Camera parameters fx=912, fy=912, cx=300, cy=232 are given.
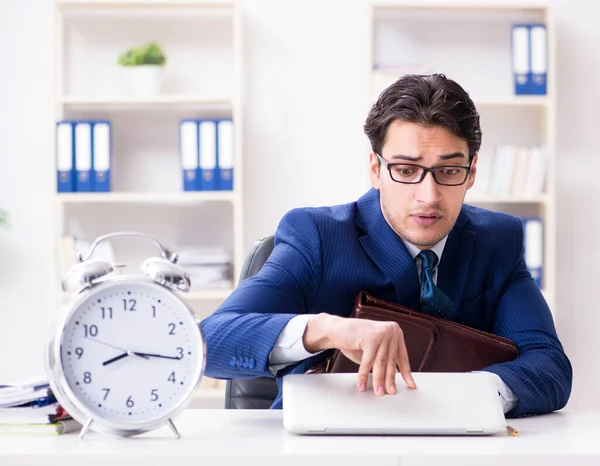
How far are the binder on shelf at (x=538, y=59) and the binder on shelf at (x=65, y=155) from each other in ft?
6.32

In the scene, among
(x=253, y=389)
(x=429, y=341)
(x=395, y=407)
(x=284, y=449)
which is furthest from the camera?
(x=253, y=389)

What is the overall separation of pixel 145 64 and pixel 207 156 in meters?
0.48

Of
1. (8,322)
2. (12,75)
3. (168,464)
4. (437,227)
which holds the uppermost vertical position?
(12,75)

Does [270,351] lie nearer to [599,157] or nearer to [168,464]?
[168,464]

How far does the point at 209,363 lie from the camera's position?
60.5 inches

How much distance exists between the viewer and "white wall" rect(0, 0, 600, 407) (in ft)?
13.2

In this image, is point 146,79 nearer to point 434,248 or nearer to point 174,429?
point 434,248

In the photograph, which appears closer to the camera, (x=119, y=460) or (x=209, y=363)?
(x=119, y=460)

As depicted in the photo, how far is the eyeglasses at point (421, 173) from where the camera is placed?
1720 mm

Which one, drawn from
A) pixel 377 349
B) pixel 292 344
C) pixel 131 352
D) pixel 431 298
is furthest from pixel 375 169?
pixel 131 352

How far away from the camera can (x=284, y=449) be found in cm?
112

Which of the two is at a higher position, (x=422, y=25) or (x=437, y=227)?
(x=422, y=25)

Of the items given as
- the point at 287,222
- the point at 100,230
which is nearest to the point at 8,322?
the point at 100,230

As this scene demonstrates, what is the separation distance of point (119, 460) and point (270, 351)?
42cm
